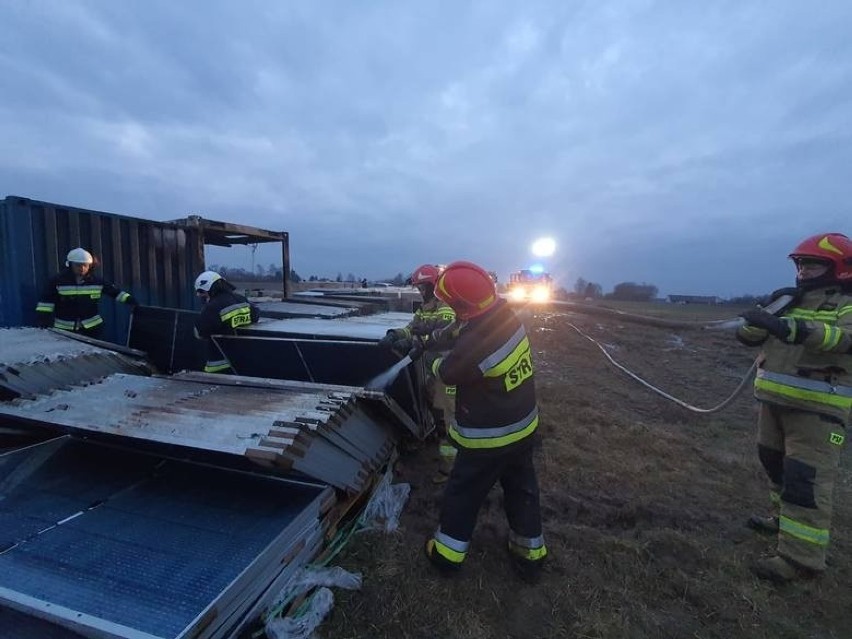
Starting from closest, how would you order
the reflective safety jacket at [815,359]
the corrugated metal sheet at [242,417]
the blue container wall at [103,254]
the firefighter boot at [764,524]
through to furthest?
1. the corrugated metal sheet at [242,417]
2. the reflective safety jacket at [815,359]
3. the firefighter boot at [764,524]
4. the blue container wall at [103,254]

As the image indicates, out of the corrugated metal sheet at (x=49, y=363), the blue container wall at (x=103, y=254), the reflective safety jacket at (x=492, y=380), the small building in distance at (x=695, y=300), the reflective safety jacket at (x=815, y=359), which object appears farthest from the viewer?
the small building in distance at (x=695, y=300)

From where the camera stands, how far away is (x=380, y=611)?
2.34 metres

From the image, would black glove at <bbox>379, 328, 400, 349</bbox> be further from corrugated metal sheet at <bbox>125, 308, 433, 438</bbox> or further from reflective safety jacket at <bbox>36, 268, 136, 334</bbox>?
reflective safety jacket at <bbox>36, 268, 136, 334</bbox>

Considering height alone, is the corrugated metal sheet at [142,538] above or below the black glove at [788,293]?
below

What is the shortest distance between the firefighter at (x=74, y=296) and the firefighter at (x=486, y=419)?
162 inches

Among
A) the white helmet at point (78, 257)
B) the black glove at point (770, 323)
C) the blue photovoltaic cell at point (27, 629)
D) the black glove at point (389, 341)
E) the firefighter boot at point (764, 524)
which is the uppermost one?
the white helmet at point (78, 257)

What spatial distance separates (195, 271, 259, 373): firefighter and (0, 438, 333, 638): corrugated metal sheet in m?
1.21

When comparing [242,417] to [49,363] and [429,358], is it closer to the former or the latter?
[49,363]

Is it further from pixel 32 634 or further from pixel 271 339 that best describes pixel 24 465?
pixel 271 339

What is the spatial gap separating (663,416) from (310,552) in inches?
228

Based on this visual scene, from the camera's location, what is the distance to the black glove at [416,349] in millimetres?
3347

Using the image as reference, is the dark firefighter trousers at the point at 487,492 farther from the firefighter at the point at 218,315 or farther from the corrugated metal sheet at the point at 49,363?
the corrugated metal sheet at the point at 49,363

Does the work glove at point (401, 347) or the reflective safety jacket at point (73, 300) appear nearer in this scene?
the work glove at point (401, 347)

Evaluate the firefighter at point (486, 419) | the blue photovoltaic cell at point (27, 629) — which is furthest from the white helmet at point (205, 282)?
the blue photovoltaic cell at point (27, 629)
